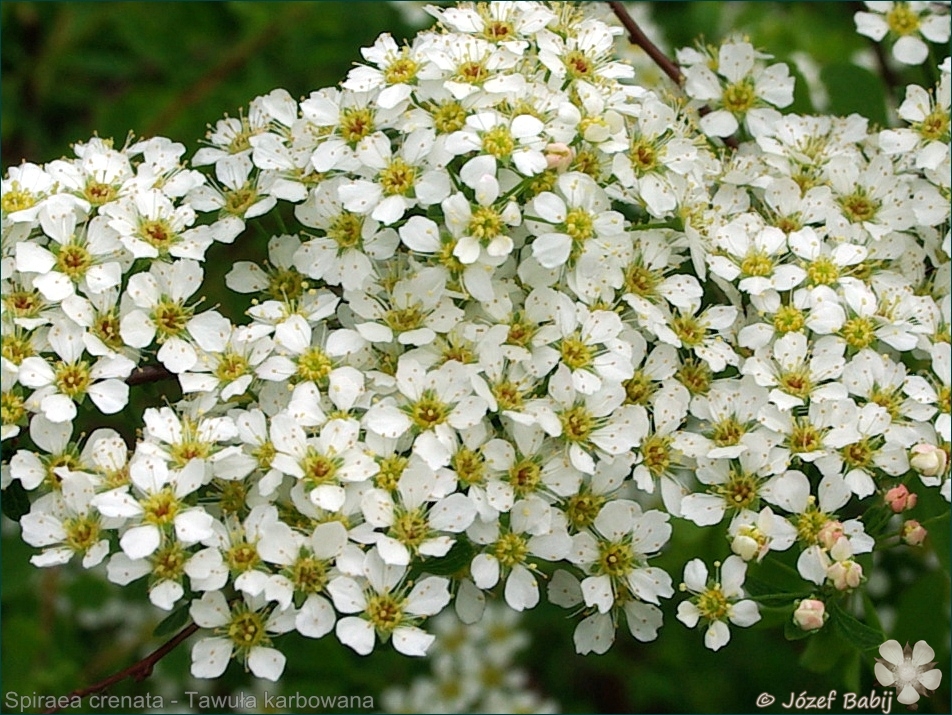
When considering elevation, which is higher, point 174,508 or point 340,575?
point 174,508

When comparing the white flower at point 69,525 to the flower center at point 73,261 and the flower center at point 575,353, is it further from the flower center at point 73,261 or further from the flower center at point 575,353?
the flower center at point 575,353

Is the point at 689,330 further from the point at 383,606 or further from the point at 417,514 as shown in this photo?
the point at 383,606

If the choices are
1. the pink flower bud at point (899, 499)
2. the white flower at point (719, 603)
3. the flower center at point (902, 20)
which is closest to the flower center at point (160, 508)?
the white flower at point (719, 603)

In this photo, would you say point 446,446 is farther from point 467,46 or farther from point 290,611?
point 467,46

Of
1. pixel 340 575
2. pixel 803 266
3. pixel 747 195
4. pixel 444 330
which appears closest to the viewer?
pixel 340 575

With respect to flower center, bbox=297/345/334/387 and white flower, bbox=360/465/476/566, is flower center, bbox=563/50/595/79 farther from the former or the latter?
white flower, bbox=360/465/476/566

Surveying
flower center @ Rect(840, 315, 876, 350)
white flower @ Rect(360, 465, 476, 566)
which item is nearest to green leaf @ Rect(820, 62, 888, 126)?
flower center @ Rect(840, 315, 876, 350)

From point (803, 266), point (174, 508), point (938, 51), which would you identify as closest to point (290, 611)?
point (174, 508)
